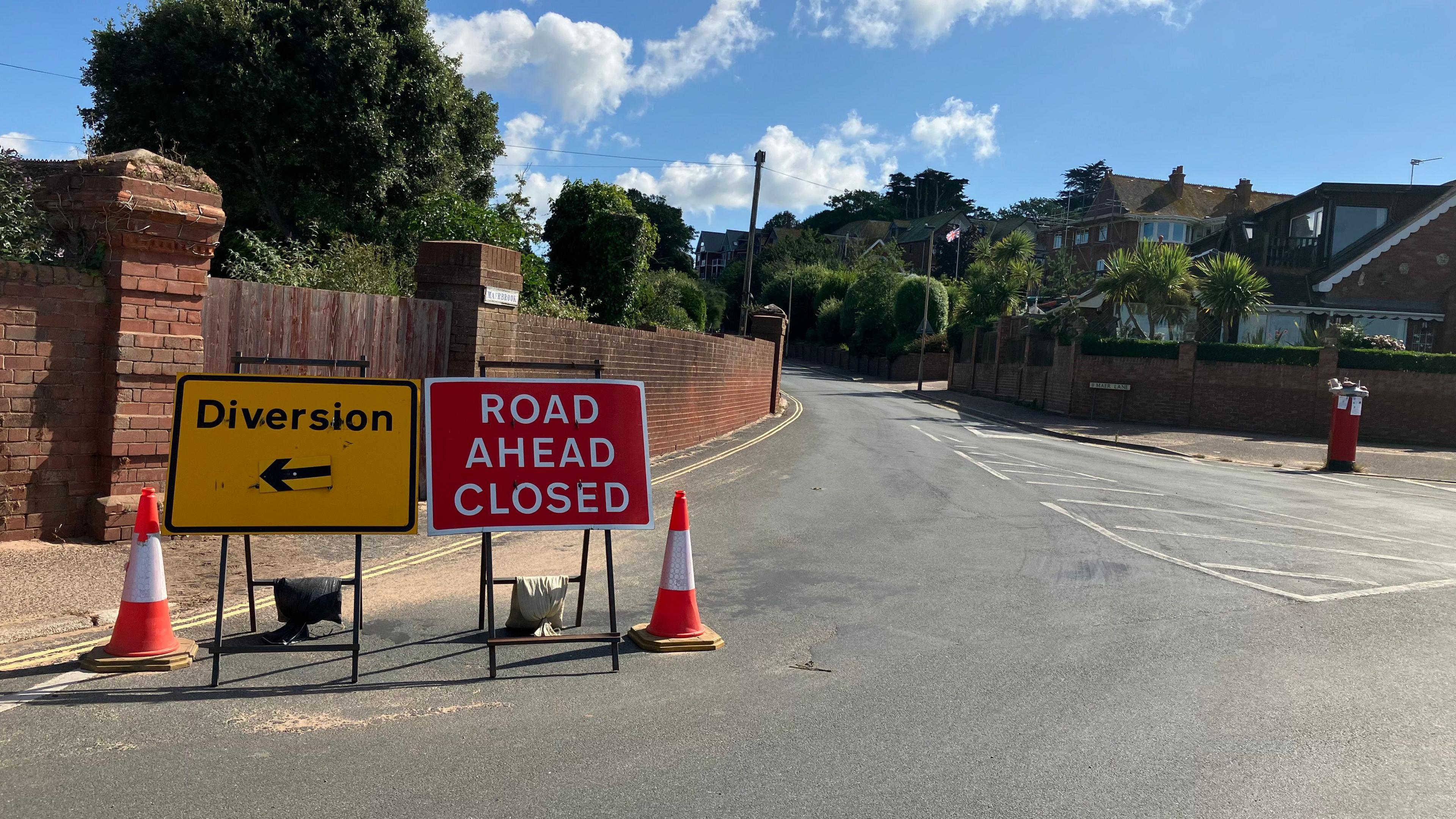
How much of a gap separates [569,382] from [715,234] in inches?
5265

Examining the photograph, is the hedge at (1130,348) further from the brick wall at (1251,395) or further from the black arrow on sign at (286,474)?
the black arrow on sign at (286,474)

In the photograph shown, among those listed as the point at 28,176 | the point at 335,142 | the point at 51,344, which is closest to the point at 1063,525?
the point at 51,344

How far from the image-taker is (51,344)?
6.91 meters

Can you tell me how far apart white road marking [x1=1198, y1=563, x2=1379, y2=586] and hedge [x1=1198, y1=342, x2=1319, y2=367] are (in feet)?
70.8

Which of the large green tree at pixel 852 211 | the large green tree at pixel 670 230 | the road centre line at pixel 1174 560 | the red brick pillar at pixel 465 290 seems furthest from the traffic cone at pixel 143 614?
the large green tree at pixel 852 211

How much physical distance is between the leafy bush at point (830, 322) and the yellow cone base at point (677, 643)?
64432 millimetres

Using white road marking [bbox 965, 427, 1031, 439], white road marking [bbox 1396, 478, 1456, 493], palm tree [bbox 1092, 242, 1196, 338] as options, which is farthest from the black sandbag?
palm tree [bbox 1092, 242, 1196, 338]

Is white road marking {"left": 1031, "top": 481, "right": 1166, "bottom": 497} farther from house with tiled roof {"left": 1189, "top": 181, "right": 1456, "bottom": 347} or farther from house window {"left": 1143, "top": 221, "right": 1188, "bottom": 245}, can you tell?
house window {"left": 1143, "top": 221, "right": 1188, "bottom": 245}

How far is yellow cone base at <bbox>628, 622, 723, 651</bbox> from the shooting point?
18.9 ft

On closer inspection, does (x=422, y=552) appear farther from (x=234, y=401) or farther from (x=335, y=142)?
(x=335, y=142)

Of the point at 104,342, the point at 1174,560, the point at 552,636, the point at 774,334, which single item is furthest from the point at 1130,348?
the point at 104,342

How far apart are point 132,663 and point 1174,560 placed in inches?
319

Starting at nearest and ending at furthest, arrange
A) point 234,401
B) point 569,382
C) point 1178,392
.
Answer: point 234,401 → point 569,382 → point 1178,392

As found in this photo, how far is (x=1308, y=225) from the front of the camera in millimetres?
38750
